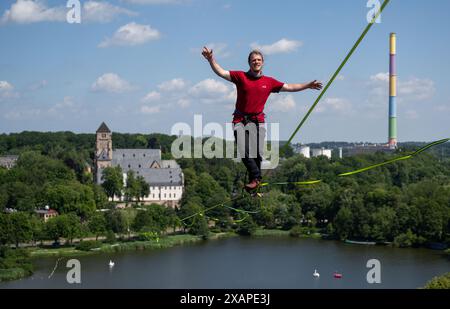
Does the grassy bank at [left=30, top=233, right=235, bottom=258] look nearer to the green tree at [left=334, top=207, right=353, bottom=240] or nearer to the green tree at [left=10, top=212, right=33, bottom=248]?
the green tree at [left=10, top=212, right=33, bottom=248]

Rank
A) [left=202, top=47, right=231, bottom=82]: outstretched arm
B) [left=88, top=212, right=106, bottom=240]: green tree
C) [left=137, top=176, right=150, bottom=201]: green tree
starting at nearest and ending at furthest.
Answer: [left=202, top=47, right=231, bottom=82]: outstretched arm, [left=88, top=212, right=106, bottom=240]: green tree, [left=137, top=176, right=150, bottom=201]: green tree

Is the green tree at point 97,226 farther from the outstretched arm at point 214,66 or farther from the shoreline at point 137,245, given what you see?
the outstretched arm at point 214,66

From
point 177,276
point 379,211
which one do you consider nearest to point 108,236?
point 177,276

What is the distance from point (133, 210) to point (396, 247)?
1319 cm

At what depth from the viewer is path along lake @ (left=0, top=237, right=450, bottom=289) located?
20734 millimetres

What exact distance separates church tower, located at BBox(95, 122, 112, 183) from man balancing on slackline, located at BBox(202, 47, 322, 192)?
133 ft

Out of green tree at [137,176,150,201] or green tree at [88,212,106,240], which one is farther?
green tree at [137,176,150,201]

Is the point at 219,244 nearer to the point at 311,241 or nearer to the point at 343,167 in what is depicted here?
the point at 311,241

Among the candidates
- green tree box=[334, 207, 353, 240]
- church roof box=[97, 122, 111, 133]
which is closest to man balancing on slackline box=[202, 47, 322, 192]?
green tree box=[334, 207, 353, 240]

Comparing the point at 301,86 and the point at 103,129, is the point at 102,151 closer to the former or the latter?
the point at 103,129

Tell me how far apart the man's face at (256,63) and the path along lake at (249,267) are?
16.8 meters

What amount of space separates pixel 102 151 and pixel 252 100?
143ft

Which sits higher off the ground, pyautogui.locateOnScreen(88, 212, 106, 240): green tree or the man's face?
the man's face

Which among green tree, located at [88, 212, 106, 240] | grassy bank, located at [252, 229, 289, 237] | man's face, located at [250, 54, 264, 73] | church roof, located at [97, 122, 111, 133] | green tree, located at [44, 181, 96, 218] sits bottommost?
grassy bank, located at [252, 229, 289, 237]
